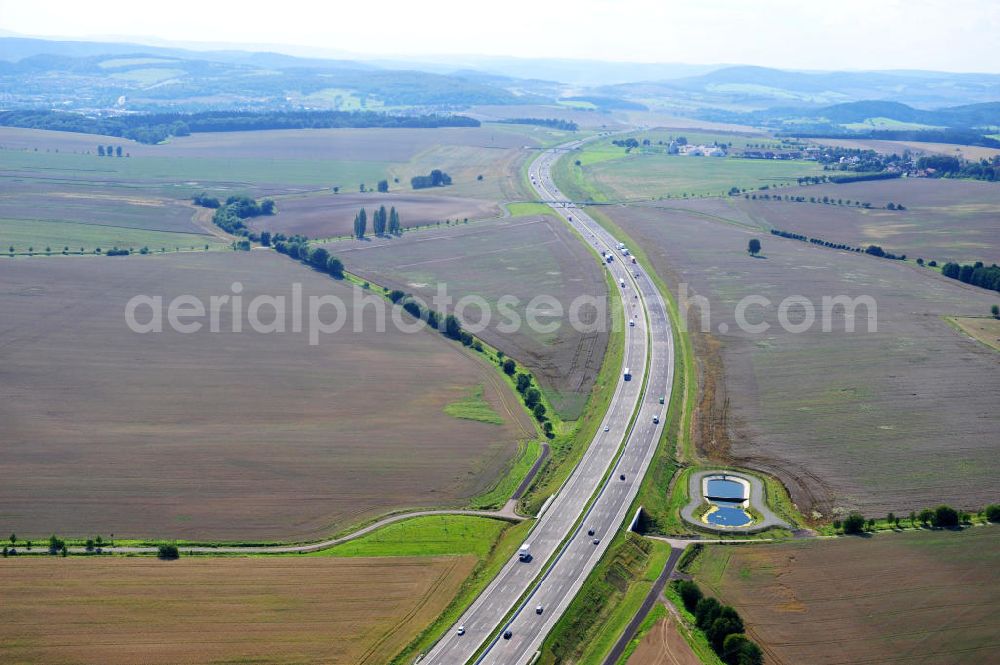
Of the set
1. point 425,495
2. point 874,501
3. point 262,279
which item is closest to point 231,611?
point 425,495

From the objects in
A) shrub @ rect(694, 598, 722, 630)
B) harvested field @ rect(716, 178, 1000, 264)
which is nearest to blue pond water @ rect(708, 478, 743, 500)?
shrub @ rect(694, 598, 722, 630)

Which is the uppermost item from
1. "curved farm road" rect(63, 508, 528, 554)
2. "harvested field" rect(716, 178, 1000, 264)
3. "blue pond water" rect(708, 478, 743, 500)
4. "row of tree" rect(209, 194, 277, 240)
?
"harvested field" rect(716, 178, 1000, 264)

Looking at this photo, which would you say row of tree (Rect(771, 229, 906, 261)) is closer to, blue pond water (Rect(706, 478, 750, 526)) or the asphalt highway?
the asphalt highway

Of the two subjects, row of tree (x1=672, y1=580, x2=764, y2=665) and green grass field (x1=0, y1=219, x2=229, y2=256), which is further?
green grass field (x1=0, y1=219, x2=229, y2=256)

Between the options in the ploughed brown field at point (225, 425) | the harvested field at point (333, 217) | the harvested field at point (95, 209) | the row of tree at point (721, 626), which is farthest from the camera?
the harvested field at point (333, 217)

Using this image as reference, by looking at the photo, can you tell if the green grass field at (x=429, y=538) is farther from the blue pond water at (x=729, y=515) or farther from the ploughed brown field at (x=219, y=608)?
the blue pond water at (x=729, y=515)

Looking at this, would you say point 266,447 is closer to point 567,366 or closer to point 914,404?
point 567,366

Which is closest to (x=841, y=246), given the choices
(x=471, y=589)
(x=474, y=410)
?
(x=474, y=410)

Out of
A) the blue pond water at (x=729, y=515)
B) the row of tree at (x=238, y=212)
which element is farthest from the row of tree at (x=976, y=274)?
the row of tree at (x=238, y=212)

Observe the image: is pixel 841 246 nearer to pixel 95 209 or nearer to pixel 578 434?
pixel 578 434
